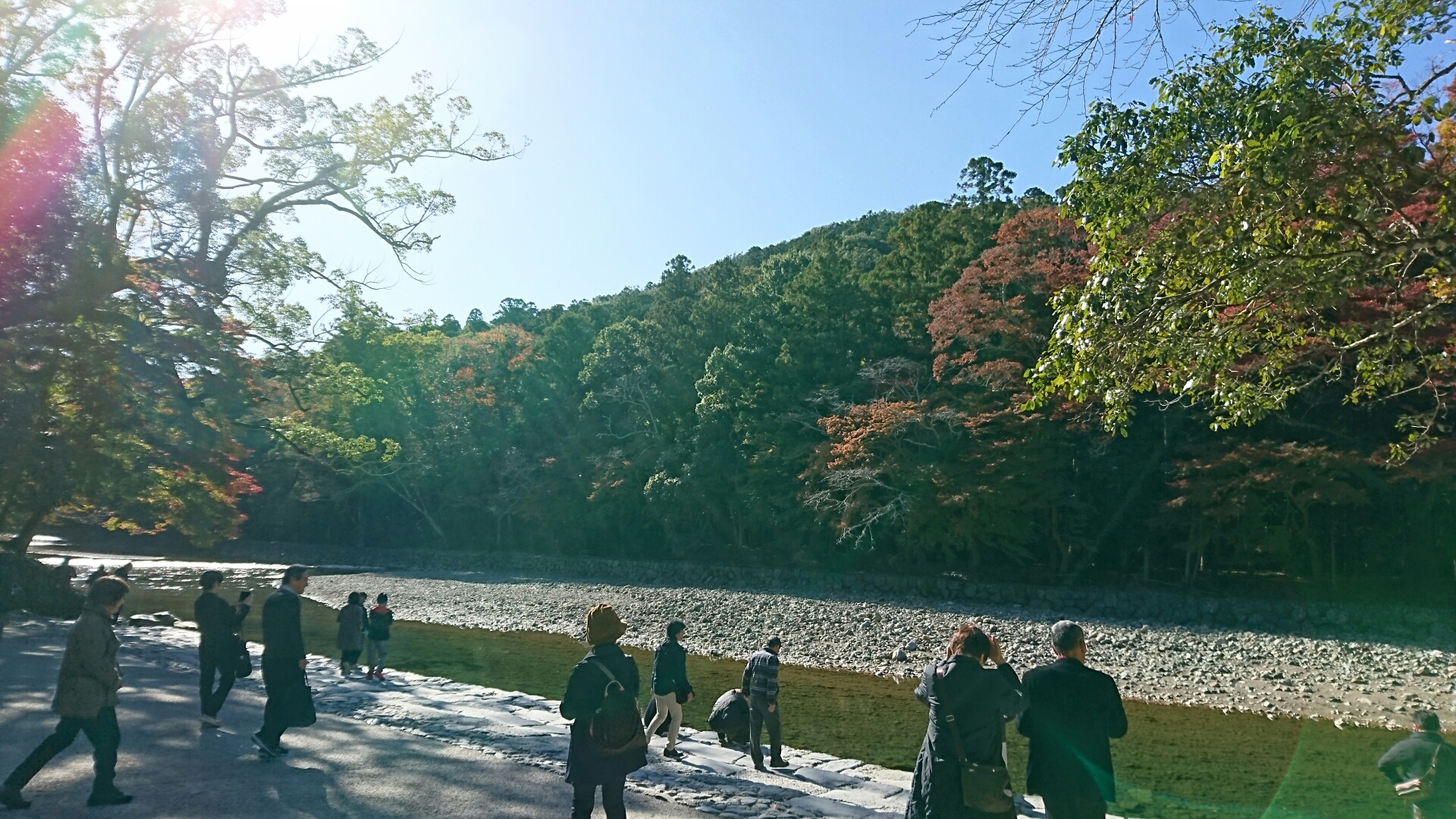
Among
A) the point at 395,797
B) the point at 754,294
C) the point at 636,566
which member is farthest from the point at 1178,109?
the point at 636,566

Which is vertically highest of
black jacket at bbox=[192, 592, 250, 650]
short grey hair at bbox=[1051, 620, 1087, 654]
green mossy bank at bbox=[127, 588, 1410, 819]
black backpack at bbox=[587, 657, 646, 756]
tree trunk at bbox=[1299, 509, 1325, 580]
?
tree trunk at bbox=[1299, 509, 1325, 580]

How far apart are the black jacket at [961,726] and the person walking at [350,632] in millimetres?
10131

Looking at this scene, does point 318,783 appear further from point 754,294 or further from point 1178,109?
point 754,294

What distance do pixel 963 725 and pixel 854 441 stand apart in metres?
21.2

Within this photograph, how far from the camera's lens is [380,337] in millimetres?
15758

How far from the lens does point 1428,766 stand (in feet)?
19.7

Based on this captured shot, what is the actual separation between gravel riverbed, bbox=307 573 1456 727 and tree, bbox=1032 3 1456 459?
10.6 meters

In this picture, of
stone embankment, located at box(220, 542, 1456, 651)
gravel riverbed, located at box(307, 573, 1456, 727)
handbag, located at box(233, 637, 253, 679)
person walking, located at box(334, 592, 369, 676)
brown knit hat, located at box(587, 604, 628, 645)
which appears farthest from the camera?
stone embankment, located at box(220, 542, 1456, 651)

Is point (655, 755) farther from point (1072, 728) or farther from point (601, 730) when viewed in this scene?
point (1072, 728)

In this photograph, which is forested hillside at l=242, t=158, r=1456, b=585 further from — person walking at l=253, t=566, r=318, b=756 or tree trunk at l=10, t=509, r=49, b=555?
person walking at l=253, t=566, r=318, b=756

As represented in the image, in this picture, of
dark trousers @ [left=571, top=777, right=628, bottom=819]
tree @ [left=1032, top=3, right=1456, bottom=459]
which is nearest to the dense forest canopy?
tree @ [left=1032, top=3, right=1456, bottom=459]

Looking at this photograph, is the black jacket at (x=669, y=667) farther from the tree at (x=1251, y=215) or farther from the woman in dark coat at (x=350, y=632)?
the woman in dark coat at (x=350, y=632)

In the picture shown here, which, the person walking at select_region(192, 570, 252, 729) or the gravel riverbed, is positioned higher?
the person walking at select_region(192, 570, 252, 729)

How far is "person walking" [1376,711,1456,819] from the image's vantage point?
5.91m
